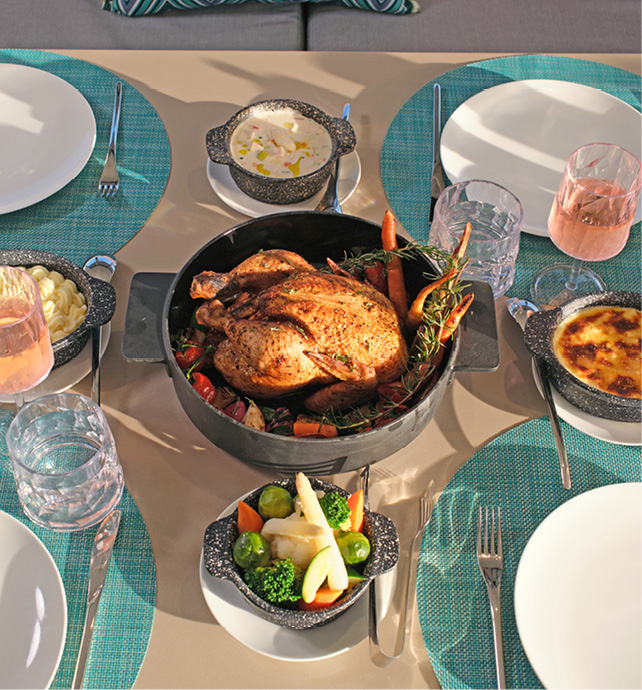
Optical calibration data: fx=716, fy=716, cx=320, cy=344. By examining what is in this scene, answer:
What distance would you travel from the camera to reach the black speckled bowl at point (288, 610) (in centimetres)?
113

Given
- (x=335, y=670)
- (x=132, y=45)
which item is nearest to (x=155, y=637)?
(x=335, y=670)

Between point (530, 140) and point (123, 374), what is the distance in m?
1.31

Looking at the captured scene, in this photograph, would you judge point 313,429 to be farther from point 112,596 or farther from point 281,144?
point 281,144

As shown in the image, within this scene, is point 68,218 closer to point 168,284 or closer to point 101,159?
point 101,159

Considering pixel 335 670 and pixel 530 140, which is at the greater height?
pixel 530 140

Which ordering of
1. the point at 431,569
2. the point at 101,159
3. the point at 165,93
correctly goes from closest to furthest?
the point at 431,569, the point at 101,159, the point at 165,93

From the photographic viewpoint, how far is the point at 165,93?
2184 millimetres

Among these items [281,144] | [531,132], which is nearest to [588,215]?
[531,132]

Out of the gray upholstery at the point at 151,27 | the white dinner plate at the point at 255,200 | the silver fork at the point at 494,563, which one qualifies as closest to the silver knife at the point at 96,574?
the silver fork at the point at 494,563

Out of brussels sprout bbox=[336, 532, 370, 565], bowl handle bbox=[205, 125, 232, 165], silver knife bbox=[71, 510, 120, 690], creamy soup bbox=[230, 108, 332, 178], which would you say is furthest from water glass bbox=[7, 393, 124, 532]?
creamy soup bbox=[230, 108, 332, 178]

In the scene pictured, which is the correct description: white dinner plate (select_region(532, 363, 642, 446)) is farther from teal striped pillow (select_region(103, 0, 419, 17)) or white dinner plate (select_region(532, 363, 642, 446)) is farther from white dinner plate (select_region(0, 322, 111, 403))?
teal striped pillow (select_region(103, 0, 419, 17))

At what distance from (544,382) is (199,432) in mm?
754

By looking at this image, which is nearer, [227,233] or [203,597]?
[203,597]

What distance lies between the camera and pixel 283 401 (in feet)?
4.90
